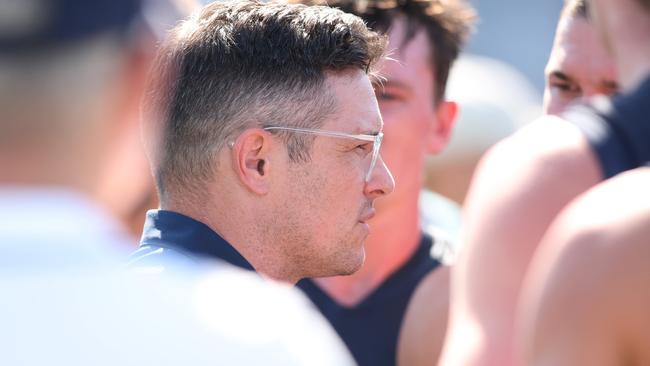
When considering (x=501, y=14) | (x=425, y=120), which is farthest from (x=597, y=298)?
(x=501, y=14)

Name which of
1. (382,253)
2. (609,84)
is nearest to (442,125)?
(382,253)

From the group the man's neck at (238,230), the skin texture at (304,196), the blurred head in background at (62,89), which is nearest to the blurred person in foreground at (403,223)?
the skin texture at (304,196)

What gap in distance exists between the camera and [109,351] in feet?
3.24

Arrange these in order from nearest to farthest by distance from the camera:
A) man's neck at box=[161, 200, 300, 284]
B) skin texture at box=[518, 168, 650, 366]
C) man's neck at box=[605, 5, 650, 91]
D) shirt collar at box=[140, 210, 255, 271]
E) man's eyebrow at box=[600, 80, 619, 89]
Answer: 1. skin texture at box=[518, 168, 650, 366]
2. man's neck at box=[605, 5, 650, 91]
3. shirt collar at box=[140, 210, 255, 271]
4. man's neck at box=[161, 200, 300, 284]
5. man's eyebrow at box=[600, 80, 619, 89]

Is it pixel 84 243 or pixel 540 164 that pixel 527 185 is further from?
pixel 84 243

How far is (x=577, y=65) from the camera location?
10.2 ft

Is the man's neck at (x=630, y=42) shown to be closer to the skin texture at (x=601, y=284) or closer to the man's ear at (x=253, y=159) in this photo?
the skin texture at (x=601, y=284)

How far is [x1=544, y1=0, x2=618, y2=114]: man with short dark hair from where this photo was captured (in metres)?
3.08

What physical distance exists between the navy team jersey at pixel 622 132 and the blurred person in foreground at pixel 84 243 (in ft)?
2.97

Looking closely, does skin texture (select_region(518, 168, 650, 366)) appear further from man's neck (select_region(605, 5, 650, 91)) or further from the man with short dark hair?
the man with short dark hair

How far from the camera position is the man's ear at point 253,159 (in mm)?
2398

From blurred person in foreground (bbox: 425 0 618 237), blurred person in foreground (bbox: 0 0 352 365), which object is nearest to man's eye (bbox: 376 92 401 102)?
blurred person in foreground (bbox: 425 0 618 237)

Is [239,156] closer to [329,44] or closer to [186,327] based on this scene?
[329,44]

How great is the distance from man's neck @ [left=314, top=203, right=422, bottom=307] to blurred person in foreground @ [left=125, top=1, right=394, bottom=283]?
0.94m
